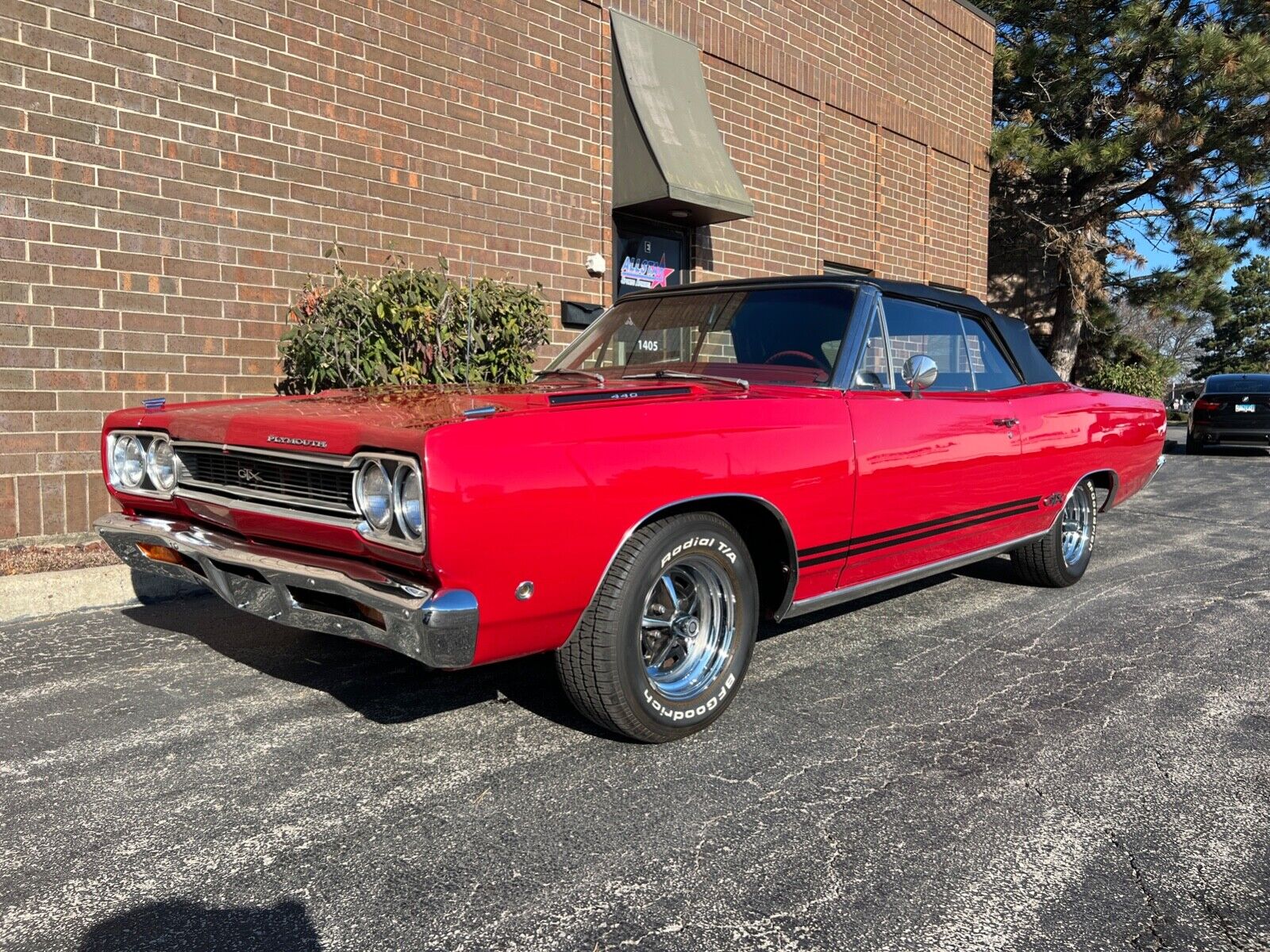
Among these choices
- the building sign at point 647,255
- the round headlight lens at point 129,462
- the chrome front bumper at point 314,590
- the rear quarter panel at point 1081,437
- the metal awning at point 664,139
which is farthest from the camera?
the building sign at point 647,255

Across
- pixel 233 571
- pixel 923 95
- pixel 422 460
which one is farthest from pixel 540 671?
pixel 923 95

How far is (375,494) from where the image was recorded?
2523 mm

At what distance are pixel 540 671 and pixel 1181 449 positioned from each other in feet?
53.2

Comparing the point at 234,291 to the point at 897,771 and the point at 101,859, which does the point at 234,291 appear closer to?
the point at 101,859

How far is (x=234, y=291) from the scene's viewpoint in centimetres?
649

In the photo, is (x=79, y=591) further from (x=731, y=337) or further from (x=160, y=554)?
(x=731, y=337)

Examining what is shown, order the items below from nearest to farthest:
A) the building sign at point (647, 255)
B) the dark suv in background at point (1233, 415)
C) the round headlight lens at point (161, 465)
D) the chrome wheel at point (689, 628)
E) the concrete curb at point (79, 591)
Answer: the chrome wheel at point (689, 628)
the round headlight lens at point (161, 465)
the concrete curb at point (79, 591)
the building sign at point (647, 255)
the dark suv in background at point (1233, 415)

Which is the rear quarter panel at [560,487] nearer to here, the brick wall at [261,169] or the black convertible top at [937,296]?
the black convertible top at [937,296]

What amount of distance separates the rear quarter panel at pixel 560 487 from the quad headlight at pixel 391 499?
0.10 m

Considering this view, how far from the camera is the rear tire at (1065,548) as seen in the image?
16.6ft

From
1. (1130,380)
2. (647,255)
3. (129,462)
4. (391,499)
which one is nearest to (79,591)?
(129,462)

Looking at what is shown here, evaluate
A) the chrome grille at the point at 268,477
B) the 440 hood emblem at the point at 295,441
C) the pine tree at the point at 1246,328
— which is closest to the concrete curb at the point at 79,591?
the chrome grille at the point at 268,477

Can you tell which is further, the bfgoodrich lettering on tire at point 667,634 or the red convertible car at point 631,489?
the bfgoodrich lettering on tire at point 667,634

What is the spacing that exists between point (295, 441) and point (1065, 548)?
4321mm
